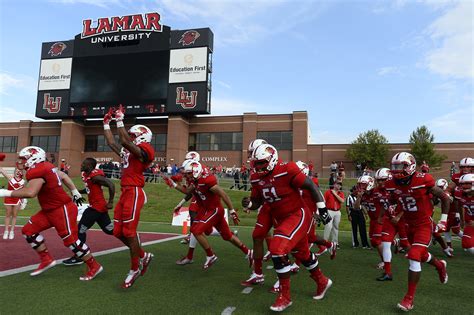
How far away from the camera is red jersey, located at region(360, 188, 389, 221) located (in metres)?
7.83

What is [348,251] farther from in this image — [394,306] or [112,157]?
[112,157]

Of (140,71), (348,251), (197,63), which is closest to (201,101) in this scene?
(197,63)

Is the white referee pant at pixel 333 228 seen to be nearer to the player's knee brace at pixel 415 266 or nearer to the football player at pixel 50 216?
the player's knee brace at pixel 415 266

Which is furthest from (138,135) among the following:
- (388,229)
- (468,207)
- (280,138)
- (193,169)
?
(280,138)

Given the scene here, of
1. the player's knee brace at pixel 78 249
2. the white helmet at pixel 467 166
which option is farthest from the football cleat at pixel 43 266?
the white helmet at pixel 467 166

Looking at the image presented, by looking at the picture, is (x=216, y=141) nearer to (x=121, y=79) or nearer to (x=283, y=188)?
(x=121, y=79)

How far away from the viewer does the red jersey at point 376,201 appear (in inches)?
308

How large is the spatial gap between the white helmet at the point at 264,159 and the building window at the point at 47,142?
49.7 metres

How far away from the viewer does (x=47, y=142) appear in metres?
49.3

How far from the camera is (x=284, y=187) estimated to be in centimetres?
519

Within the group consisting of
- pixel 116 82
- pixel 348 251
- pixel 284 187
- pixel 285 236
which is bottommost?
pixel 348 251

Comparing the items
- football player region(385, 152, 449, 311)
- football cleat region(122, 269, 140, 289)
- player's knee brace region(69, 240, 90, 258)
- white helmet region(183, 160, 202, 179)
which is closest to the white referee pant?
football player region(385, 152, 449, 311)

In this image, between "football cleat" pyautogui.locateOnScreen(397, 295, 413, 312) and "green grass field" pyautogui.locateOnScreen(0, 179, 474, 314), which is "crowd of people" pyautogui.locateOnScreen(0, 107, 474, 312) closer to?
"football cleat" pyautogui.locateOnScreen(397, 295, 413, 312)

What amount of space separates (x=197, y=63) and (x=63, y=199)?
35.6 meters
